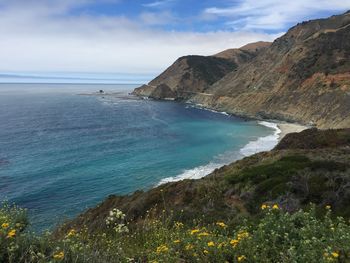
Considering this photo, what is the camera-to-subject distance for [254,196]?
65.6ft

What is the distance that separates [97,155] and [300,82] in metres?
68.3

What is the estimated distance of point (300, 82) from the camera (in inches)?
4043

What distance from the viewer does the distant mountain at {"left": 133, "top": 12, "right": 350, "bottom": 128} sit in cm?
8494

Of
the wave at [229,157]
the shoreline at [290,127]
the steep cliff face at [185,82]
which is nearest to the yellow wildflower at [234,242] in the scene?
the wave at [229,157]

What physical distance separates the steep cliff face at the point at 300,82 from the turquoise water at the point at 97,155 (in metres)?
12.9

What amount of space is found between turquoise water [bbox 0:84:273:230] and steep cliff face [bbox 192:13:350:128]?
1292 centimetres

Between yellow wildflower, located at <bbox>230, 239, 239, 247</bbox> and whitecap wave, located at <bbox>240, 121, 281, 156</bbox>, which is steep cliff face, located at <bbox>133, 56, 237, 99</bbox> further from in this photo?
yellow wildflower, located at <bbox>230, 239, 239, 247</bbox>

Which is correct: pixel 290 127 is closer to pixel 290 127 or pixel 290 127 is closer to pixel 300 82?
pixel 290 127

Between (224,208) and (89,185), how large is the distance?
2465 centimetres

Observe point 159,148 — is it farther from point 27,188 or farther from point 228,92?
point 228,92

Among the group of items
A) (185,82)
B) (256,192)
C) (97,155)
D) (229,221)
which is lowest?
(97,155)

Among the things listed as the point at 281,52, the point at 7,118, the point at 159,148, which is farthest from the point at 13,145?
the point at 281,52

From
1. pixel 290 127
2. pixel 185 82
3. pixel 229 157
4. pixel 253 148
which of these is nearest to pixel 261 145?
pixel 253 148

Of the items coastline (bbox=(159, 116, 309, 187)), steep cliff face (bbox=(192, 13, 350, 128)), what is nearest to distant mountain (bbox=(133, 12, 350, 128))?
steep cliff face (bbox=(192, 13, 350, 128))
